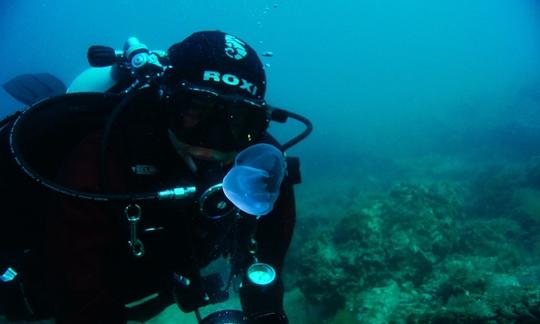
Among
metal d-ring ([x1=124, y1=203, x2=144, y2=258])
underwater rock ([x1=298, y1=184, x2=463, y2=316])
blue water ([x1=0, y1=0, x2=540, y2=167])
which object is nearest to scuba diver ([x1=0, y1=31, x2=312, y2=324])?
metal d-ring ([x1=124, y1=203, x2=144, y2=258])

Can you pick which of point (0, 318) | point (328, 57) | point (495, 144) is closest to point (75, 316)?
point (0, 318)

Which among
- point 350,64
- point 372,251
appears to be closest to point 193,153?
point 372,251

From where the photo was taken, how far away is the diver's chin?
2.41 m

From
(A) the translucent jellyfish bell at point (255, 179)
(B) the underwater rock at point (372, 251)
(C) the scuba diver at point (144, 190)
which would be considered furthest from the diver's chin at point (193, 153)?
(B) the underwater rock at point (372, 251)

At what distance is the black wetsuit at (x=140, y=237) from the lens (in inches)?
74.1

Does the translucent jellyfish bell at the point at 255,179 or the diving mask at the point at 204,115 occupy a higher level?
the diving mask at the point at 204,115

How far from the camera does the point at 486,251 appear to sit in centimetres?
874

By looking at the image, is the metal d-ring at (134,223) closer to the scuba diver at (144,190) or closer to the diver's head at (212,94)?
the scuba diver at (144,190)

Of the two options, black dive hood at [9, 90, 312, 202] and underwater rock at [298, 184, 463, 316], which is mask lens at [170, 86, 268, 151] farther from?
underwater rock at [298, 184, 463, 316]

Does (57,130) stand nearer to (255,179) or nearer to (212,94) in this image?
(212,94)

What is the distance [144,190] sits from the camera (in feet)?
7.67

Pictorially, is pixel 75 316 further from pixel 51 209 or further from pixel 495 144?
pixel 495 144

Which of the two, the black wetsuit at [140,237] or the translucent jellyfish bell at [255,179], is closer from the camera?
the black wetsuit at [140,237]

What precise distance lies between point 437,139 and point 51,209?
28.7 meters
